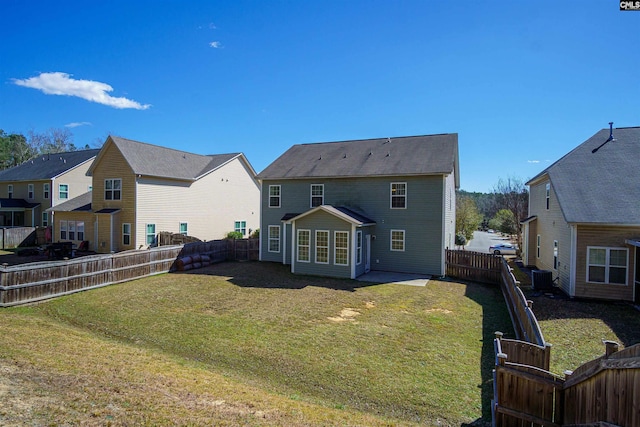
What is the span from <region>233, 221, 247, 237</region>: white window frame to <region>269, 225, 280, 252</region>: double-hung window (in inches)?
362

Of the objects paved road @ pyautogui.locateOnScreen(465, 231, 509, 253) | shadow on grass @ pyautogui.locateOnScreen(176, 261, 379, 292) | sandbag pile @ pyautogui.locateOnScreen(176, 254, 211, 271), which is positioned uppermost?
sandbag pile @ pyautogui.locateOnScreen(176, 254, 211, 271)

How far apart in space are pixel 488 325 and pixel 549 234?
969 cm

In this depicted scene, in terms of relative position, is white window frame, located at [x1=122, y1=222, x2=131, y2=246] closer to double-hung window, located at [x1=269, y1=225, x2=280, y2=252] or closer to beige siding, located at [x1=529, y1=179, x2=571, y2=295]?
double-hung window, located at [x1=269, y1=225, x2=280, y2=252]

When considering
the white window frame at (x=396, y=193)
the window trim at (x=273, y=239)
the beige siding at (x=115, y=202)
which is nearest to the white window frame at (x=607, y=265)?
the white window frame at (x=396, y=193)

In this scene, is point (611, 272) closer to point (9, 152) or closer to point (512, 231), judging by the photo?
point (512, 231)

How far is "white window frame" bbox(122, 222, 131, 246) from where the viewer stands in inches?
934

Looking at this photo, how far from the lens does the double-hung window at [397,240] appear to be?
19734 millimetres

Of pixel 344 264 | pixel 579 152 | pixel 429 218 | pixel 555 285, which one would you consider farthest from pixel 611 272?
pixel 344 264

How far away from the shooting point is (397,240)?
19.9 meters

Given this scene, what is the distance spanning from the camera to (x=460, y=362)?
8227 mm

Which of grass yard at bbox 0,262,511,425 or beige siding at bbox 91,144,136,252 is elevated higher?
beige siding at bbox 91,144,136,252

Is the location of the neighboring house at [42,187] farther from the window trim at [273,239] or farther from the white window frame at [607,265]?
the white window frame at [607,265]

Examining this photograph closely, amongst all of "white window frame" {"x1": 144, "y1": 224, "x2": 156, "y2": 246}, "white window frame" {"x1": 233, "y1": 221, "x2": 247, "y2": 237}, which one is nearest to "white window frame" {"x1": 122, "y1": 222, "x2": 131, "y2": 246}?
"white window frame" {"x1": 144, "y1": 224, "x2": 156, "y2": 246}

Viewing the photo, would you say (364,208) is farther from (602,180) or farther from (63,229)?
(63,229)
